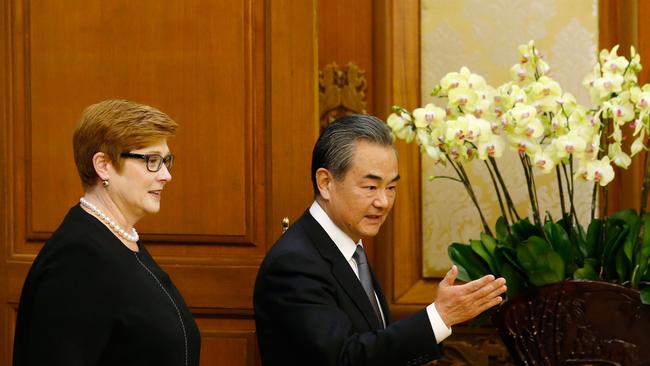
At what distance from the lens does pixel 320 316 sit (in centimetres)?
236

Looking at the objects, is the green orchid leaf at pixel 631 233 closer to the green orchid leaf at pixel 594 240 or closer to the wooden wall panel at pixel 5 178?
the green orchid leaf at pixel 594 240

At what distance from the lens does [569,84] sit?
11.1 feet

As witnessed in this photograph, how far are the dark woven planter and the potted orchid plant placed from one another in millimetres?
40

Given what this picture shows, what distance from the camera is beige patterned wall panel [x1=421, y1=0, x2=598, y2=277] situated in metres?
3.39

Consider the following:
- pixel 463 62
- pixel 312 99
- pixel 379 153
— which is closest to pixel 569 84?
pixel 463 62

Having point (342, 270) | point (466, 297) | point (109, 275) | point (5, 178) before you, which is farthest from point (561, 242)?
point (5, 178)

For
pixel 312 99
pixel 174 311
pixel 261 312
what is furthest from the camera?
pixel 312 99

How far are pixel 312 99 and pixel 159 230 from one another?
64 centimetres

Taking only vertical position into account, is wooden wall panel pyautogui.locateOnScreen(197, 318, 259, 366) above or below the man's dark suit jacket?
below

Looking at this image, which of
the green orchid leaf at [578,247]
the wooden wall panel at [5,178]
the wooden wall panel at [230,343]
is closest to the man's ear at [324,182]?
the green orchid leaf at [578,247]

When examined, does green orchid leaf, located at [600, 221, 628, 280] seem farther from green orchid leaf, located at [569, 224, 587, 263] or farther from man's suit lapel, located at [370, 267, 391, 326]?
man's suit lapel, located at [370, 267, 391, 326]

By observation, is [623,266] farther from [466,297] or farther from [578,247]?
[466,297]

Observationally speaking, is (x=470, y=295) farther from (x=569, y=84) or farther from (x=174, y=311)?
(x=569, y=84)

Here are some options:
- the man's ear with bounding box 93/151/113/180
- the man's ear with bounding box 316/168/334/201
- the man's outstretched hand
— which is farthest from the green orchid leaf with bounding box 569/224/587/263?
the man's ear with bounding box 93/151/113/180
